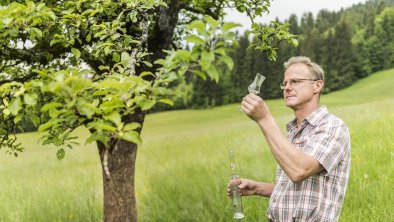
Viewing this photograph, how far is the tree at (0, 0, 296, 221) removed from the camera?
2238mm

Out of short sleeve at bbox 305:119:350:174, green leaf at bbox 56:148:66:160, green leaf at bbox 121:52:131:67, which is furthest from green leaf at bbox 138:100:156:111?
short sleeve at bbox 305:119:350:174

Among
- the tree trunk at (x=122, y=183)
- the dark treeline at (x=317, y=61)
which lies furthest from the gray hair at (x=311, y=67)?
the dark treeline at (x=317, y=61)

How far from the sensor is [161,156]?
49.4 feet

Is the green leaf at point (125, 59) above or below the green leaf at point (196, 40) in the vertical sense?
above

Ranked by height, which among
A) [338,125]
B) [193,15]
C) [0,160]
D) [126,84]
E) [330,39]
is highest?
[330,39]

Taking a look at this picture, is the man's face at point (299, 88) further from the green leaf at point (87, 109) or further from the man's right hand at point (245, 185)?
the green leaf at point (87, 109)

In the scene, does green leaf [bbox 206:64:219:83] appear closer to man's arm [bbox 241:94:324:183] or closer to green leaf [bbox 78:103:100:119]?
green leaf [bbox 78:103:100:119]

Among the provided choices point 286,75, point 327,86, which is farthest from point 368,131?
point 327,86

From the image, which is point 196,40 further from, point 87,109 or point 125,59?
point 125,59

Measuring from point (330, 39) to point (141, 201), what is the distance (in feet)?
282

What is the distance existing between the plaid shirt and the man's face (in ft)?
0.57

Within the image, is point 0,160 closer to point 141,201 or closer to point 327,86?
point 141,201

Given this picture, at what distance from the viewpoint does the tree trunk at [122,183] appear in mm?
6250

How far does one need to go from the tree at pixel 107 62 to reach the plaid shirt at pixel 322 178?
1.36 meters
